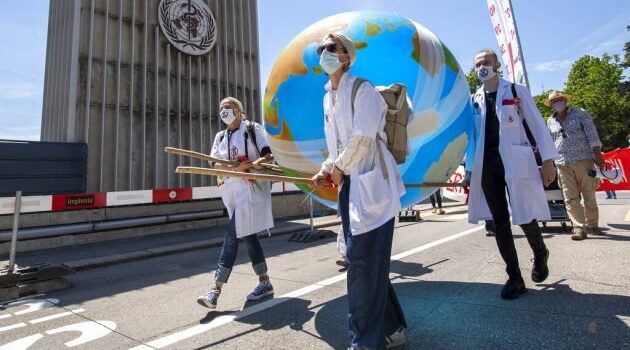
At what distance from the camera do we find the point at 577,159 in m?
5.88

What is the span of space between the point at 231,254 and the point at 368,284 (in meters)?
1.89

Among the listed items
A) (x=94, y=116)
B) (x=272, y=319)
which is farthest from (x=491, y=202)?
(x=94, y=116)

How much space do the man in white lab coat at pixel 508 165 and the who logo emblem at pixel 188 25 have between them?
1385cm

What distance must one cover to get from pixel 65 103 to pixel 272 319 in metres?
12.8

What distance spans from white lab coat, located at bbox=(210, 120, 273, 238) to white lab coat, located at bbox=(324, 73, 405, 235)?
154 centimetres

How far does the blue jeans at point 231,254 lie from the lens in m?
3.66

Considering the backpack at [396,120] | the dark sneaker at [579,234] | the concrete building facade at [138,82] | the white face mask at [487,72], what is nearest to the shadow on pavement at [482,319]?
the backpack at [396,120]

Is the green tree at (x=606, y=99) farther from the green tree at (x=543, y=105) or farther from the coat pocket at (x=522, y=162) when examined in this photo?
the coat pocket at (x=522, y=162)

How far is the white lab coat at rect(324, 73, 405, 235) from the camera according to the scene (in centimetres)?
219

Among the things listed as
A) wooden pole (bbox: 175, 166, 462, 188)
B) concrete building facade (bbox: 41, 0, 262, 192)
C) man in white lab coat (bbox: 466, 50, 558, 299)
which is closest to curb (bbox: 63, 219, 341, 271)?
wooden pole (bbox: 175, 166, 462, 188)

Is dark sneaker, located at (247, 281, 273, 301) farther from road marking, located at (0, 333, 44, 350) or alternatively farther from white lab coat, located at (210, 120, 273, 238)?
road marking, located at (0, 333, 44, 350)

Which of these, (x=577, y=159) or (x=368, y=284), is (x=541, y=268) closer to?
(x=368, y=284)

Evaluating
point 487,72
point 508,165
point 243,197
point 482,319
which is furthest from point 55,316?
point 487,72

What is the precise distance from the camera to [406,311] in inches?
123
